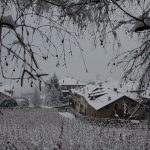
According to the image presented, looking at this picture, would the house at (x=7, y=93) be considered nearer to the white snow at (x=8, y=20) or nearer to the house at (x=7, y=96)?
the house at (x=7, y=96)

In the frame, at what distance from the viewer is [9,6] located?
10.8ft

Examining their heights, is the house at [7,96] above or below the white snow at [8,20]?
below

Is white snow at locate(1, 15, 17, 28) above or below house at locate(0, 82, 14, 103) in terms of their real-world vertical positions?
above

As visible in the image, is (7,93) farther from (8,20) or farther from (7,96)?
(8,20)

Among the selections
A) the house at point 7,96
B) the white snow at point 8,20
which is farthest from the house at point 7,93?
the white snow at point 8,20

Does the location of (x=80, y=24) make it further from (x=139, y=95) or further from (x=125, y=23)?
(x=139, y=95)

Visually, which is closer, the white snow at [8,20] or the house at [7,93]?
the house at [7,93]

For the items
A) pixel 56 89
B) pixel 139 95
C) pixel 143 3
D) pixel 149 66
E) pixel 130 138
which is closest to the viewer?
pixel 56 89

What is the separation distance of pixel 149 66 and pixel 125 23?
84 centimetres

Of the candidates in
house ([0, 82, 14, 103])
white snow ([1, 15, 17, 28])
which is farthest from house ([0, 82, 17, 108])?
white snow ([1, 15, 17, 28])

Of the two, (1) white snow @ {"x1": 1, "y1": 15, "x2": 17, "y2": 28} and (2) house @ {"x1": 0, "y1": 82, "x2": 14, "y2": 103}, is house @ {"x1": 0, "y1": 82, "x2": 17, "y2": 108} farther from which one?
(1) white snow @ {"x1": 1, "y1": 15, "x2": 17, "y2": 28}

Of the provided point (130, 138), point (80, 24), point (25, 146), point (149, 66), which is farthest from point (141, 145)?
point (80, 24)

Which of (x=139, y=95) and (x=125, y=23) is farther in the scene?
(x=139, y=95)

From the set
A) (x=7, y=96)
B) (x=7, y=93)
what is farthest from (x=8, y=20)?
(x=7, y=93)
